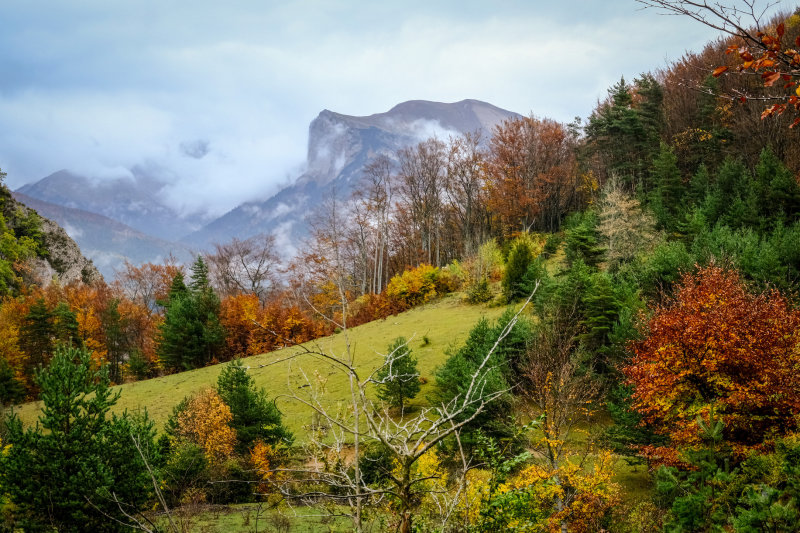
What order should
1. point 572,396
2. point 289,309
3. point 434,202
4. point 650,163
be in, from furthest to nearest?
point 434,202 → point 650,163 → point 289,309 → point 572,396

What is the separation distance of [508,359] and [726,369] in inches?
353

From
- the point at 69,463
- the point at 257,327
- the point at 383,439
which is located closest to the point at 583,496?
the point at 383,439

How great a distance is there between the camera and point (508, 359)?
2102 cm

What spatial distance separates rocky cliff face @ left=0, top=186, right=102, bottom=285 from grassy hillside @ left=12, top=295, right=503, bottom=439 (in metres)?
34.3

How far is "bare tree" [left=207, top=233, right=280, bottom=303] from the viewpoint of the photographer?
57969 millimetres

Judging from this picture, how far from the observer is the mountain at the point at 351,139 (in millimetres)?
159125

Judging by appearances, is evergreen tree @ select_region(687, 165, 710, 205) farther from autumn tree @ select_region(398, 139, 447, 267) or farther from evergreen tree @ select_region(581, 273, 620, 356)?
autumn tree @ select_region(398, 139, 447, 267)

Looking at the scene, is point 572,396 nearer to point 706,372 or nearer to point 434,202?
point 706,372

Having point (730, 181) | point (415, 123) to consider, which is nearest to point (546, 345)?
point (730, 181)

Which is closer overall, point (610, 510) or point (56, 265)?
point (610, 510)

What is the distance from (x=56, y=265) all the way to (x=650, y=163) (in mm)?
73051

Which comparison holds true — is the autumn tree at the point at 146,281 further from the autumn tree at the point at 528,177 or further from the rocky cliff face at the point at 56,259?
the autumn tree at the point at 528,177

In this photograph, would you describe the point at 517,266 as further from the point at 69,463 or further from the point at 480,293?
the point at 69,463

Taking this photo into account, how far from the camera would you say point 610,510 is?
1365 centimetres
